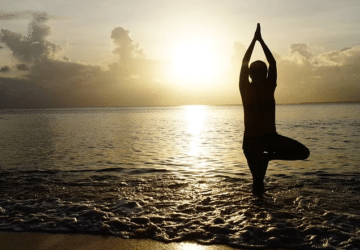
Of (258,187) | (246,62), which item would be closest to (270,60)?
(246,62)

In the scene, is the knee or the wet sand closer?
the wet sand

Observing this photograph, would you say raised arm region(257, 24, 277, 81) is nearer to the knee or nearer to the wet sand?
the knee

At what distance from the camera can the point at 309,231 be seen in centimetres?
533

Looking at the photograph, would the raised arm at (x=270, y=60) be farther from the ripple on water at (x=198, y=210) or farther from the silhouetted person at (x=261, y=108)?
the ripple on water at (x=198, y=210)

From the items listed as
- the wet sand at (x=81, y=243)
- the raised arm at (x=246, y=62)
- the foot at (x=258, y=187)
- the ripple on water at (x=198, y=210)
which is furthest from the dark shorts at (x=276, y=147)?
the wet sand at (x=81, y=243)

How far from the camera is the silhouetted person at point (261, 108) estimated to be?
21.7ft

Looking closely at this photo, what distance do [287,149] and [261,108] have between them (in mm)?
1073

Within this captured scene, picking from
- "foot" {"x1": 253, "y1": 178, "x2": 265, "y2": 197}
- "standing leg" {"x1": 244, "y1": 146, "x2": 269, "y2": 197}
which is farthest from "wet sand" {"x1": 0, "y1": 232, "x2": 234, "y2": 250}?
"foot" {"x1": 253, "y1": 178, "x2": 265, "y2": 197}

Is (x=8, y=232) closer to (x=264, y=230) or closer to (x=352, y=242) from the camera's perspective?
(x=264, y=230)

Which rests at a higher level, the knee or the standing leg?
the knee

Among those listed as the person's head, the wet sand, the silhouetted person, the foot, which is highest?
the person's head

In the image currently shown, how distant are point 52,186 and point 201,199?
15.8ft

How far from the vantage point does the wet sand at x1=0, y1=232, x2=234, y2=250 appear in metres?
Answer: 4.79

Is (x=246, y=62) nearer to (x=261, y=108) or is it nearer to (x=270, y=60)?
(x=270, y=60)
